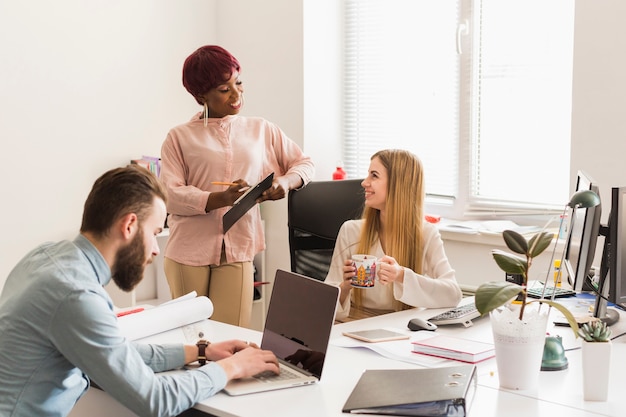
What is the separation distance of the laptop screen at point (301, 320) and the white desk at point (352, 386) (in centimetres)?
8

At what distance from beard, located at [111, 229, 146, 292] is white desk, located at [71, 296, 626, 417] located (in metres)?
0.34

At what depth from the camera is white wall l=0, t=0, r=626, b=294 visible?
11.2ft

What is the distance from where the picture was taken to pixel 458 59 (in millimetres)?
4195

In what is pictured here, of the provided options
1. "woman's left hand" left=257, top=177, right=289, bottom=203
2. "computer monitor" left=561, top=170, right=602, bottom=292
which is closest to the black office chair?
"woman's left hand" left=257, top=177, right=289, bottom=203

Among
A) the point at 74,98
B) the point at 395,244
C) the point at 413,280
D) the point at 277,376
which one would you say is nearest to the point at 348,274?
the point at 413,280

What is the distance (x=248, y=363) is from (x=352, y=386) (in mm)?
266

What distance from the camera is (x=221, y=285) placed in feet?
10.3

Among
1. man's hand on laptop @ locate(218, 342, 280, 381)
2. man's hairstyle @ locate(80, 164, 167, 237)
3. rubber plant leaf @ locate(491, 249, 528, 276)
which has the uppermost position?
man's hairstyle @ locate(80, 164, 167, 237)

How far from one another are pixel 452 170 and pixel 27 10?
232 centimetres

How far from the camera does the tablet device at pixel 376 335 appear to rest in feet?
7.66

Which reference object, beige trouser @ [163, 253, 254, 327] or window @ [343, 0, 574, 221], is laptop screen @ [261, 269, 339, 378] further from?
window @ [343, 0, 574, 221]

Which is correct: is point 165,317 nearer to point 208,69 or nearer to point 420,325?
point 420,325

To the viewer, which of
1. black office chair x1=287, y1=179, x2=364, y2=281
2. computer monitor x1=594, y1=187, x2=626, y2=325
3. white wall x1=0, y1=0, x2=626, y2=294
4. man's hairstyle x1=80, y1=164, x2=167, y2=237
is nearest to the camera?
man's hairstyle x1=80, y1=164, x2=167, y2=237

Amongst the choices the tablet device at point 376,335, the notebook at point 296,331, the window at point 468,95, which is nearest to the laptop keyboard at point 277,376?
the notebook at point 296,331
